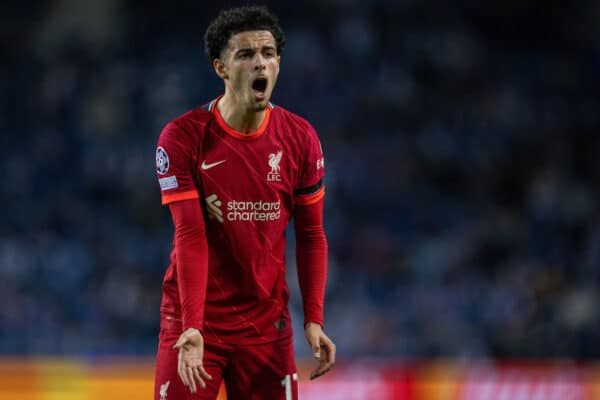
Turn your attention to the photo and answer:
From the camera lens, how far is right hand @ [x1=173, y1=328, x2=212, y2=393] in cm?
329

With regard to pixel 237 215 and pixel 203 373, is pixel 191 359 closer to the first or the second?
pixel 203 373

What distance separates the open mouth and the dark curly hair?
0.57 ft

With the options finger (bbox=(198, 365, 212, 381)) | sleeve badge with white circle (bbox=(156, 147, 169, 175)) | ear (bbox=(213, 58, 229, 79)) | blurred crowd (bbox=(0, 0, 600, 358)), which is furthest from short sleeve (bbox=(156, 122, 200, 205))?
blurred crowd (bbox=(0, 0, 600, 358))

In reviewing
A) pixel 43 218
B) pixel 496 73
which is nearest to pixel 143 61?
pixel 43 218

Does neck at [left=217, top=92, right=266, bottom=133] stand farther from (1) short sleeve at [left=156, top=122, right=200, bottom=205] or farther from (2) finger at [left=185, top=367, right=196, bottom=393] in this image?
(2) finger at [left=185, top=367, right=196, bottom=393]

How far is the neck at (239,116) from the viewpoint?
3.52 m

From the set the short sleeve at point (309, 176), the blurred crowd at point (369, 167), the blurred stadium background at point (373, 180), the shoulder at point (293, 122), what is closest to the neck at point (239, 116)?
the shoulder at point (293, 122)

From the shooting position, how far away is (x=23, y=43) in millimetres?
11992

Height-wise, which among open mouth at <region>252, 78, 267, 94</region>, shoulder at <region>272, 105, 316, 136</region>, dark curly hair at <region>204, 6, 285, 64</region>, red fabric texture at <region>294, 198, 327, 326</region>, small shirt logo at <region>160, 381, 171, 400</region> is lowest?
small shirt logo at <region>160, 381, 171, 400</region>

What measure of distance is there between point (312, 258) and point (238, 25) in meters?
0.93

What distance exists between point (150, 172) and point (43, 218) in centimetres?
118

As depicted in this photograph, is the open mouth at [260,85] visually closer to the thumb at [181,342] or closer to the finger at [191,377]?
the thumb at [181,342]

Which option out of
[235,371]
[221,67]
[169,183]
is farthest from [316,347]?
[221,67]

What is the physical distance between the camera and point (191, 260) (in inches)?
134
